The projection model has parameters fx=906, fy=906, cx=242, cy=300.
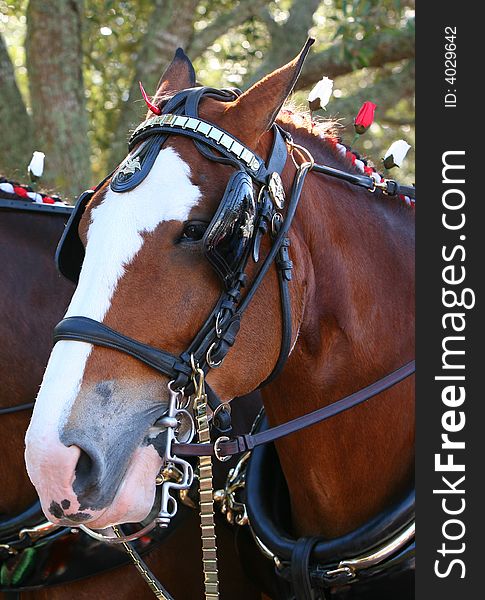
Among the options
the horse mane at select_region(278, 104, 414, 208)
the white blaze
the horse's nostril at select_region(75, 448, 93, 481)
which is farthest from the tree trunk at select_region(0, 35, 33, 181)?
the horse's nostril at select_region(75, 448, 93, 481)

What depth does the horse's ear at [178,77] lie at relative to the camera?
2652 millimetres

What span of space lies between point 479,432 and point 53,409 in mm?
1108

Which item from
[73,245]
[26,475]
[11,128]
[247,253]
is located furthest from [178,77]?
[11,128]

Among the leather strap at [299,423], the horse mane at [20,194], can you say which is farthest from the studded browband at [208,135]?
the horse mane at [20,194]

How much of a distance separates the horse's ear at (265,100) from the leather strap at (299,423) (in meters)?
0.77

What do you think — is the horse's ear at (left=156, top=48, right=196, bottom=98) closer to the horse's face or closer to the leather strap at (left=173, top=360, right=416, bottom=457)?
the horse's face

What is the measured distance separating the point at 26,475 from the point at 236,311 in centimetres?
126

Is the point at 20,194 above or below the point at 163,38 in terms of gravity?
below

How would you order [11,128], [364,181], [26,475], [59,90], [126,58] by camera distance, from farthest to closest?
[126,58] < [11,128] < [59,90] < [26,475] < [364,181]

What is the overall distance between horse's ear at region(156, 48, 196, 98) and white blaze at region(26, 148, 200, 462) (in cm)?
47

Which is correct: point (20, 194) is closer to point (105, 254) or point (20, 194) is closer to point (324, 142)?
point (324, 142)

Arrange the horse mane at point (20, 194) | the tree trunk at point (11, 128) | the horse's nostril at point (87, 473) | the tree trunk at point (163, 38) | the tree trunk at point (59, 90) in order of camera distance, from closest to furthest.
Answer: the horse's nostril at point (87, 473)
the horse mane at point (20, 194)
the tree trunk at point (59, 90)
the tree trunk at point (11, 128)
the tree trunk at point (163, 38)

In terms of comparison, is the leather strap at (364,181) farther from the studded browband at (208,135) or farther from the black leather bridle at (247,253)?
the studded browband at (208,135)

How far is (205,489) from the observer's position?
238cm
